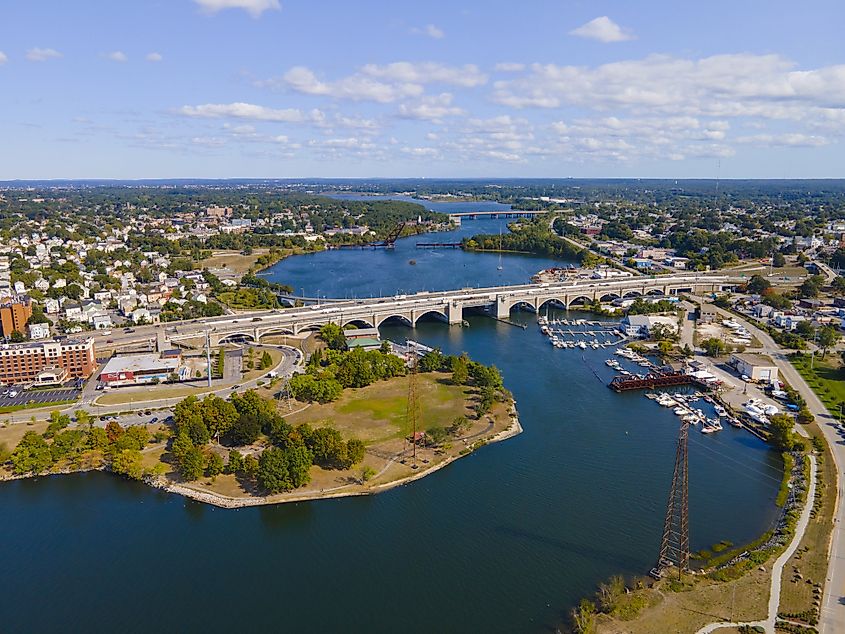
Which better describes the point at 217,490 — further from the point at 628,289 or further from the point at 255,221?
the point at 255,221

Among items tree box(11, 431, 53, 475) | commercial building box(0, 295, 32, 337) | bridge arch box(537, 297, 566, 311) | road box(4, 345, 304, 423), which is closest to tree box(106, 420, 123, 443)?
A: tree box(11, 431, 53, 475)

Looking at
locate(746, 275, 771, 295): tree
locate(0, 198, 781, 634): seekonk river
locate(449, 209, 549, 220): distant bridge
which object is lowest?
locate(0, 198, 781, 634): seekonk river

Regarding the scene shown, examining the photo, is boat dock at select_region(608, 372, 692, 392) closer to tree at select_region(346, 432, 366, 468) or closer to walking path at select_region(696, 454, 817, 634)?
walking path at select_region(696, 454, 817, 634)

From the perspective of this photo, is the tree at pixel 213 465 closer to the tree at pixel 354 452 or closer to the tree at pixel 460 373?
the tree at pixel 354 452

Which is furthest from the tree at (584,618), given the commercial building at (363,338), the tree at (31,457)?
the commercial building at (363,338)

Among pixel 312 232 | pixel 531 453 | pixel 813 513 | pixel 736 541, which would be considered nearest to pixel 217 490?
pixel 531 453

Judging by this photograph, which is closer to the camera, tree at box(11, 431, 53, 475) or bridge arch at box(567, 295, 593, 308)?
tree at box(11, 431, 53, 475)
